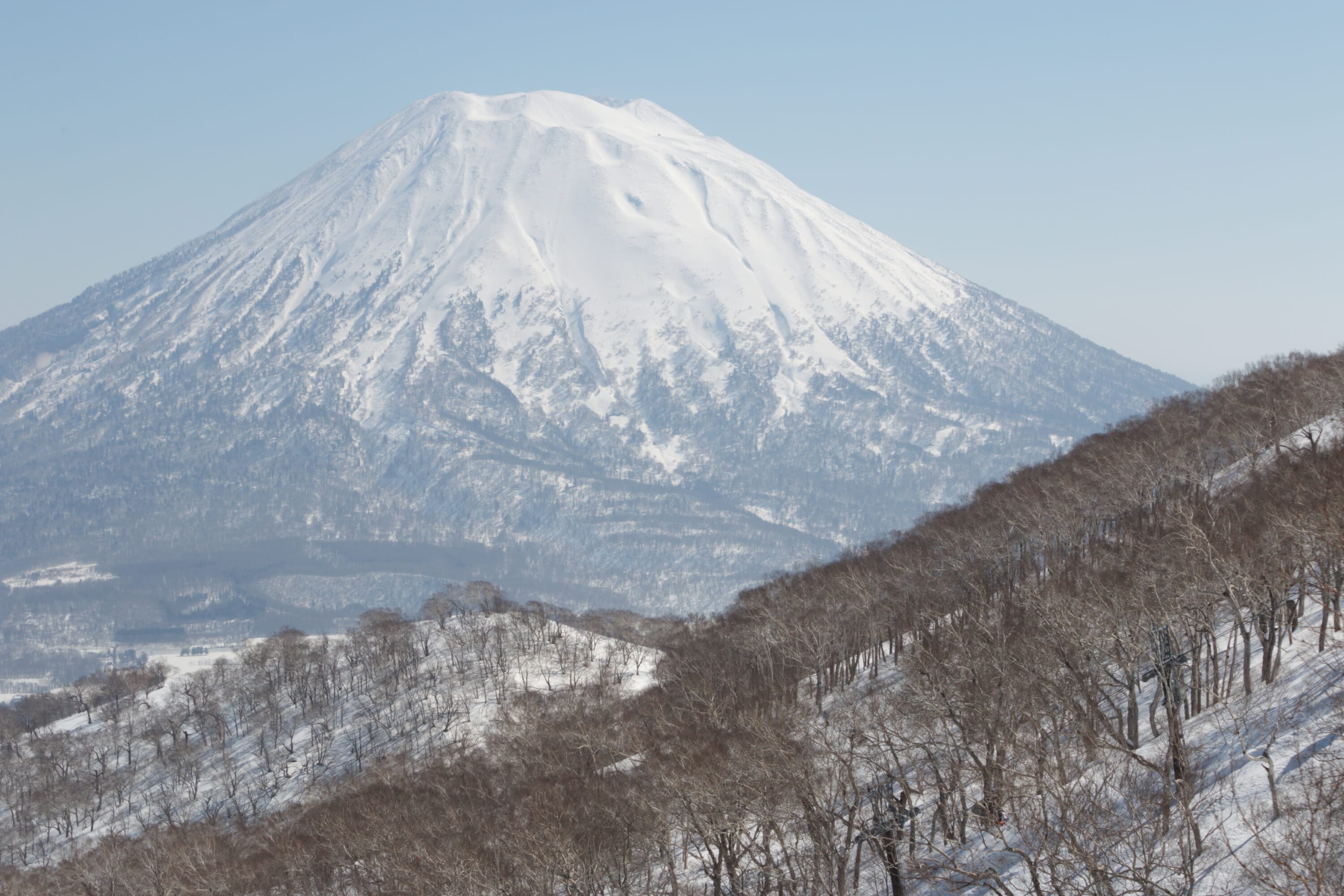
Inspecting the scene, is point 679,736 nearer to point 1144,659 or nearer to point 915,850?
point 915,850

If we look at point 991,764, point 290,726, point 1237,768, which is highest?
point 991,764

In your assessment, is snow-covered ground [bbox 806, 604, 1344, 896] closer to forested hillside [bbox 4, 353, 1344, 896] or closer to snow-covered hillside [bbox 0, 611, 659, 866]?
forested hillside [bbox 4, 353, 1344, 896]

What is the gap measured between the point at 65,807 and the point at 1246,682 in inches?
4585

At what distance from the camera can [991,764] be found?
32.5 m

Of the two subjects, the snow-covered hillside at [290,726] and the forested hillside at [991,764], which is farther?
the snow-covered hillside at [290,726]

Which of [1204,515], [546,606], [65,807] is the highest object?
[1204,515]

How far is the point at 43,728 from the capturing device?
6127 inches

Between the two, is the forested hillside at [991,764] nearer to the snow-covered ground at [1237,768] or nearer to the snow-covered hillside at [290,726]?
the snow-covered ground at [1237,768]

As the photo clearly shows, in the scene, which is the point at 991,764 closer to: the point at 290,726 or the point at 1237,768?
the point at 1237,768

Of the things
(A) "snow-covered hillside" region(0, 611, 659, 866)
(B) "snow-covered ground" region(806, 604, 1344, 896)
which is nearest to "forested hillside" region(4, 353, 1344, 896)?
(B) "snow-covered ground" region(806, 604, 1344, 896)

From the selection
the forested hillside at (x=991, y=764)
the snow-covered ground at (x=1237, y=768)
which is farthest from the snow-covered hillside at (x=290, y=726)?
the snow-covered ground at (x=1237, y=768)

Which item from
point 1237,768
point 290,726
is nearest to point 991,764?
point 1237,768

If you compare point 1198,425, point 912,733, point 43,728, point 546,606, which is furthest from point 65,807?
point 1198,425

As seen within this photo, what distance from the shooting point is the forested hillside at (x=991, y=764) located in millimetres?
28422
